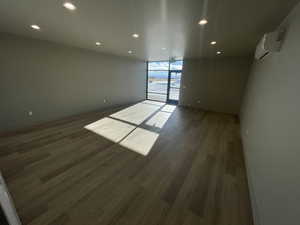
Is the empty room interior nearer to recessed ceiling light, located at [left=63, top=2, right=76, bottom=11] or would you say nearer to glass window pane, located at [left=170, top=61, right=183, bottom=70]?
recessed ceiling light, located at [left=63, top=2, right=76, bottom=11]

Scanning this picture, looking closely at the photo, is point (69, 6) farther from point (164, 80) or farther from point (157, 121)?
point (164, 80)

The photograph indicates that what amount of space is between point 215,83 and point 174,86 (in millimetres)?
2285

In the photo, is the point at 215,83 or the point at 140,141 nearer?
the point at 140,141

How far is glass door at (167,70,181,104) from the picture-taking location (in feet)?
22.8

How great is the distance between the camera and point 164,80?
7566 mm

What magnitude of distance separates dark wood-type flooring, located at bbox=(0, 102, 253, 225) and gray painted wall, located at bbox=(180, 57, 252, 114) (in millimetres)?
2965

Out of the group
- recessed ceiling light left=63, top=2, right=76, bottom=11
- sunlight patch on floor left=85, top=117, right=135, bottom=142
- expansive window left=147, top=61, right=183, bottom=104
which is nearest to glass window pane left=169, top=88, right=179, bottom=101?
expansive window left=147, top=61, right=183, bottom=104

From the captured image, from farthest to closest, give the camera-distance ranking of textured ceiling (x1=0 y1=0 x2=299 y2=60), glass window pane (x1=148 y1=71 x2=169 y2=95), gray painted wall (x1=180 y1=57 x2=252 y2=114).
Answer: glass window pane (x1=148 y1=71 x2=169 y2=95) → gray painted wall (x1=180 y1=57 x2=252 y2=114) → textured ceiling (x1=0 y1=0 x2=299 y2=60)

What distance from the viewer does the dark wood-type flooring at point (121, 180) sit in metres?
1.40

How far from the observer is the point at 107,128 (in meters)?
3.61

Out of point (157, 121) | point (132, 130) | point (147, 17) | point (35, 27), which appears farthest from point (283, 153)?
point (35, 27)

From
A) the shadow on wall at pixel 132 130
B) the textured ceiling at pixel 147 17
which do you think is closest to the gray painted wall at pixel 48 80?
the textured ceiling at pixel 147 17

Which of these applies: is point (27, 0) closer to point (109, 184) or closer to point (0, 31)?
point (0, 31)

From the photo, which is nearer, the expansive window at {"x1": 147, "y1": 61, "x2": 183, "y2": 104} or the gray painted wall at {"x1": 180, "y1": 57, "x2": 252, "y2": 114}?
the gray painted wall at {"x1": 180, "y1": 57, "x2": 252, "y2": 114}
